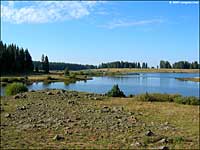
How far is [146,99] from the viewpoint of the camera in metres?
29.9

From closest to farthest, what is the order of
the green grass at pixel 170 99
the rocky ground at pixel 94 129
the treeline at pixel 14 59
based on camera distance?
the rocky ground at pixel 94 129, the green grass at pixel 170 99, the treeline at pixel 14 59

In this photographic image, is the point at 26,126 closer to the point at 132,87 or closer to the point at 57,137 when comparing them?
the point at 57,137

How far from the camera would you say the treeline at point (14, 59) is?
86688 millimetres

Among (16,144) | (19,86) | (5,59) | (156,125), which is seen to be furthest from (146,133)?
(5,59)

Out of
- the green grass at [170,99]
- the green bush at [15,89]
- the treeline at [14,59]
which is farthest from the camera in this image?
the treeline at [14,59]

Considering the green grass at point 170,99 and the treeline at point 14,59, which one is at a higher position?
the treeline at point 14,59

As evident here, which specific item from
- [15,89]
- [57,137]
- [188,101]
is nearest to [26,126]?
[57,137]

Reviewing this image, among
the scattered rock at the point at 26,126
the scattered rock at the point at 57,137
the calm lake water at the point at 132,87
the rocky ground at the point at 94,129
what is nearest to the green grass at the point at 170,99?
the rocky ground at the point at 94,129

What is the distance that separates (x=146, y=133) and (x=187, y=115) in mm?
7166

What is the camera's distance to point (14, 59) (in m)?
93.8

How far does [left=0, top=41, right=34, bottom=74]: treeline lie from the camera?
284 feet

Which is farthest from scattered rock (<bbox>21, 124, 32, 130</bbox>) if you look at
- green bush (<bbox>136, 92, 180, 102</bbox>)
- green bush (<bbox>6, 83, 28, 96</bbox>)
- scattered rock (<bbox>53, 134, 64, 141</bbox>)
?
green bush (<bbox>6, 83, 28, 96</bbox>)

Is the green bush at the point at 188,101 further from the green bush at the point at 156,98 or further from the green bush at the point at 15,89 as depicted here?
the green bush at the point at 15,89

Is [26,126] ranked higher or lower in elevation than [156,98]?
higher
